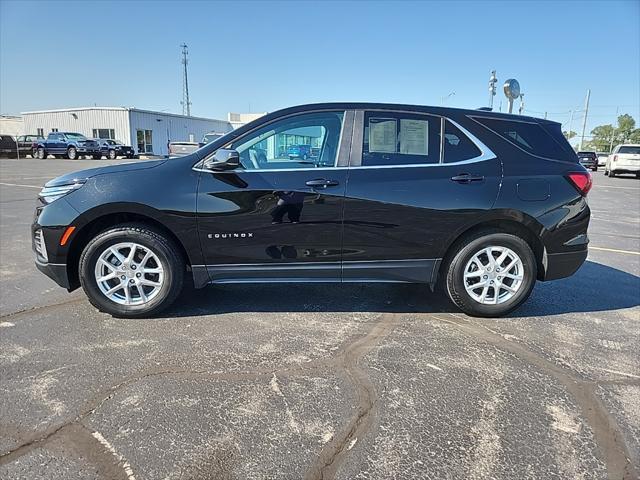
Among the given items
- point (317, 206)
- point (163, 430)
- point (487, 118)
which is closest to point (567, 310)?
point (487, 118)

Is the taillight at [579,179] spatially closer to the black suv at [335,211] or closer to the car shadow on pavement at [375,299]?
the black suv at [335,211]

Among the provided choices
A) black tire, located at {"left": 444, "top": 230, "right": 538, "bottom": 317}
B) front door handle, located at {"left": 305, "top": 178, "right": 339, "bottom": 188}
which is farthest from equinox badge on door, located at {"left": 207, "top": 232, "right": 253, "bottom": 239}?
black tire, located at {"left": 444, "top": 230, "right": 538, "bottom": 317}

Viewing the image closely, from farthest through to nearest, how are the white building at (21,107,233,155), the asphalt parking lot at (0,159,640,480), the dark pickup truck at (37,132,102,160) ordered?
the white building at (21,107,233,155) < the dark pickup truck at (37,132,102,160) < the asphalt parking lot at (0,159,640,480)

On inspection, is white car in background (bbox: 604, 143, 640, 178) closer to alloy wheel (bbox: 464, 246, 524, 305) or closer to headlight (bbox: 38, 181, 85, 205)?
alloy wheel (bbox: 464, 246, 524, 305)

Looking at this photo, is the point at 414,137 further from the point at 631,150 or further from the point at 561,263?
the point at 631,150

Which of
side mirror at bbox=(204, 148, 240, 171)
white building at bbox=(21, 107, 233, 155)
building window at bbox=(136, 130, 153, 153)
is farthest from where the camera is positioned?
building window at bbox=(136, 130, 153, 153)

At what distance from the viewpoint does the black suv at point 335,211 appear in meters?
3.51

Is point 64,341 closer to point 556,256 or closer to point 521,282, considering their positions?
point 521,282

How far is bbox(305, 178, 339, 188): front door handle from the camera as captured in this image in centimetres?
353

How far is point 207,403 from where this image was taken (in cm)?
252

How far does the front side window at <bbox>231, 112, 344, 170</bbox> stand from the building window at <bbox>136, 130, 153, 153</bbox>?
4021cm

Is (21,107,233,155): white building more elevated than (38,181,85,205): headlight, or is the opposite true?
(21,107,233,155): white building

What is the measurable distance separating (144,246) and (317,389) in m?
1.90

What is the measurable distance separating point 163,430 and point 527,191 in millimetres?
3311
